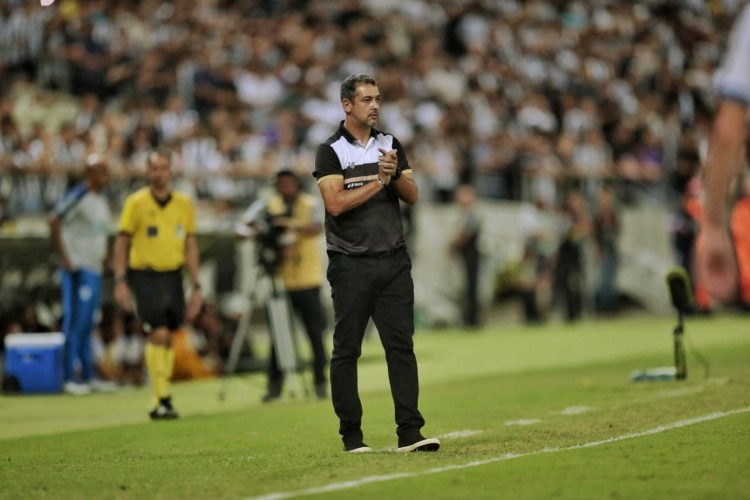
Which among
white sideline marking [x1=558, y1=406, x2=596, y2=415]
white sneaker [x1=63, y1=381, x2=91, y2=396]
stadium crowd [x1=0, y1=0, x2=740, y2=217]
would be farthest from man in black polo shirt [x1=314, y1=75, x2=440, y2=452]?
stadium crowd [x1=0, y1=0, x2=740, y2=217]

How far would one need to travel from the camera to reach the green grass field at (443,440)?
25.7ft

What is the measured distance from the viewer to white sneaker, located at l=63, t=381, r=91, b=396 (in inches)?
646

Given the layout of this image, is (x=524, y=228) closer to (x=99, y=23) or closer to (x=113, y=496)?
(x=99, y=23)

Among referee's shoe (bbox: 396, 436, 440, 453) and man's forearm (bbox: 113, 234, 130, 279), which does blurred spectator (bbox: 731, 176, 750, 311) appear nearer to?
referee's shoe (bbox: 396, 436, 440, 453)

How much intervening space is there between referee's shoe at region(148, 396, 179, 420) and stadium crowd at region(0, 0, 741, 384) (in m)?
7.32

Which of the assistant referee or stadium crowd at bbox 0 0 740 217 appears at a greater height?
stadium crowd at bbox 0 0 740 217

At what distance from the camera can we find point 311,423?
12102 millimetres

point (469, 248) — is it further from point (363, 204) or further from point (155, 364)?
point (363, 204)

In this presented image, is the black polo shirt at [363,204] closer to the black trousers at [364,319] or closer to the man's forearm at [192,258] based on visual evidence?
the black trousers at [364,319]

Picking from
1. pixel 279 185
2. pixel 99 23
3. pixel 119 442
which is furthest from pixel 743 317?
pixel 119 442

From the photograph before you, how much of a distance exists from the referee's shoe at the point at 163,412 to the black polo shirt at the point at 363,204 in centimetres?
425

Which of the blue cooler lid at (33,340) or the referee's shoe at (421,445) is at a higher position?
the blue cooler lid at (33,340)

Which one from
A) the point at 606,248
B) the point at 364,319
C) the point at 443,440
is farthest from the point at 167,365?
the point at 606,248

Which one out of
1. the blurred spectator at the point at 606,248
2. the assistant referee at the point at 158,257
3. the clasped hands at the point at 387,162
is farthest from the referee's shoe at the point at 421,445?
the blurred spectator at the point at 606,248
